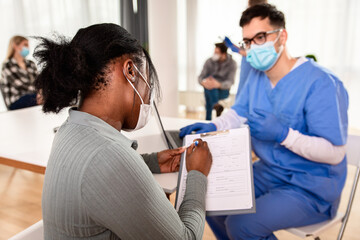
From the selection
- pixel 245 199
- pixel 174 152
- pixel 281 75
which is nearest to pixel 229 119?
pixel 281 75

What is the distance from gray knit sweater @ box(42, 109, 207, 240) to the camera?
60 cm

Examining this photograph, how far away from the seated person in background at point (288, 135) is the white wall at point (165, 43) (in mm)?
2384

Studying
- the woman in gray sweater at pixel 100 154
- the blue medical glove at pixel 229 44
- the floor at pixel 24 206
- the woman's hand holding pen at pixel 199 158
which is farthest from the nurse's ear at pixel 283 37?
the floor at pixel 24 206

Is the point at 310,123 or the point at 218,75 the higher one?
the point at 310,123

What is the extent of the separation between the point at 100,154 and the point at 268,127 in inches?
28.5

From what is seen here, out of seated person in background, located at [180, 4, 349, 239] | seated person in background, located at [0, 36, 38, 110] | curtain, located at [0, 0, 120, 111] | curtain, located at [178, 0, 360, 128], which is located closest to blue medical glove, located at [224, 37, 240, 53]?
seated person in background, located at [180, 4, 349, 239]

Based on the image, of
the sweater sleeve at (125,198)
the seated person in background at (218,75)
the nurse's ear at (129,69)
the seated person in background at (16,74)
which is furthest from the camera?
the seated person in background at (218,75)

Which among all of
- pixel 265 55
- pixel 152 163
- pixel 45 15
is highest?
pixel 45 15

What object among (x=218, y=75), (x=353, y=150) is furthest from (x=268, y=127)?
(x=218, y=75)

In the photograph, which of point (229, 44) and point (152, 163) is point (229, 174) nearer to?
point (152, 163)

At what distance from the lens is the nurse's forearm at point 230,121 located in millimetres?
1474

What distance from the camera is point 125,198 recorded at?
0.61 m

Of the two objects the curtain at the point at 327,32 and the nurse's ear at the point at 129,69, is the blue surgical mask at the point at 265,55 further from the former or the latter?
the curtain at the point at 327,32

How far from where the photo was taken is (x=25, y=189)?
2.56m
